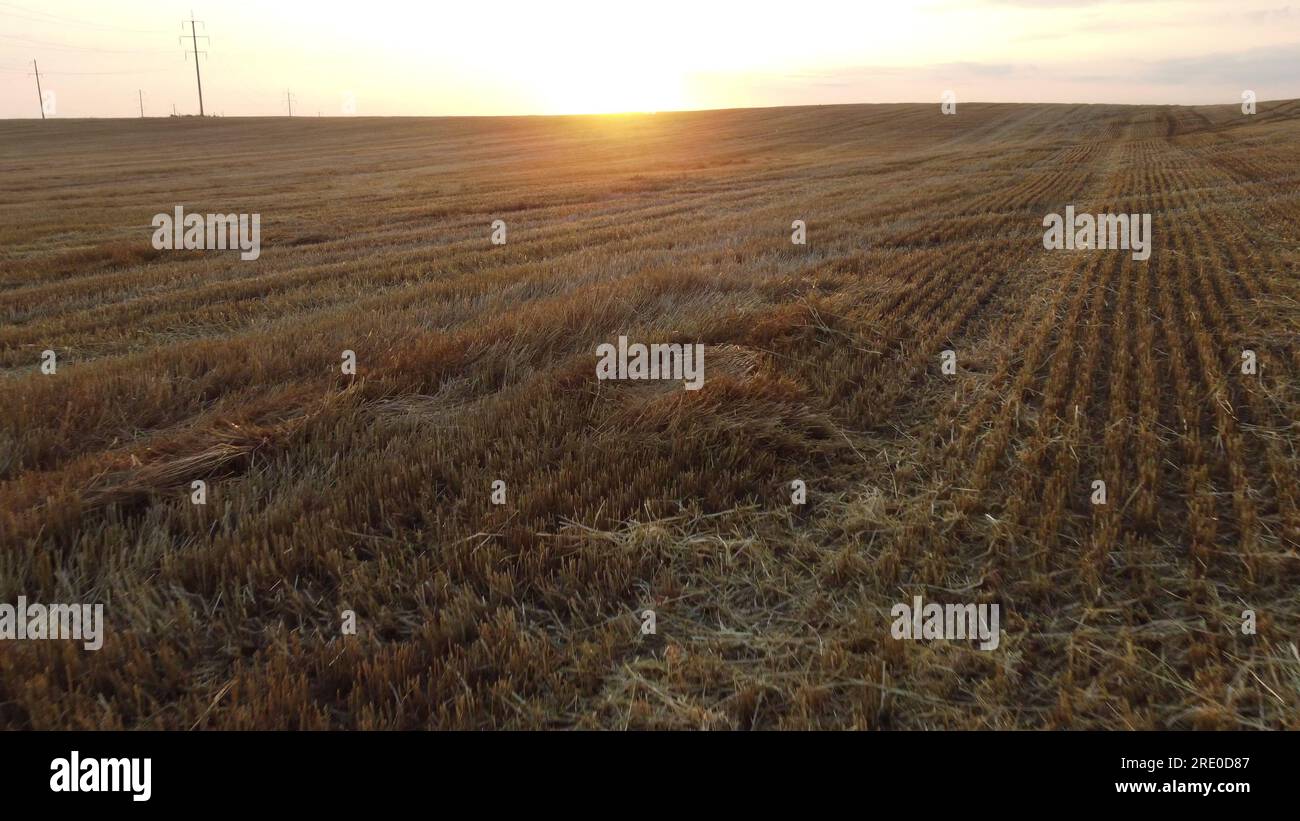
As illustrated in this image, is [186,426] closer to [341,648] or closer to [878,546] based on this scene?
[341,648]

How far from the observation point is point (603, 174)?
31.8m

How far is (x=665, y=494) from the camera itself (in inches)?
174

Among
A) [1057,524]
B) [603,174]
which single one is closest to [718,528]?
[1057,524]

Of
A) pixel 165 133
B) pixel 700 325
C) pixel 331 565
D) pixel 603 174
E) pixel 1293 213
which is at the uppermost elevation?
pixel 165 133

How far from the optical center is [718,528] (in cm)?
416

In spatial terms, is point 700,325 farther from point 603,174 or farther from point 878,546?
point 603,174

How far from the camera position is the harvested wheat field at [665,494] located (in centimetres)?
295

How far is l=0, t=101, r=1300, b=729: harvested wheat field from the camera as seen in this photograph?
2953 millimetres

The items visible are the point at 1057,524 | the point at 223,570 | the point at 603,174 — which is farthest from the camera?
the point at 603,174
